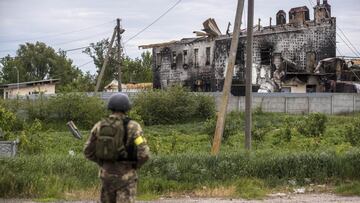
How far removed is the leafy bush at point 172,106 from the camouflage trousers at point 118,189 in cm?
3232

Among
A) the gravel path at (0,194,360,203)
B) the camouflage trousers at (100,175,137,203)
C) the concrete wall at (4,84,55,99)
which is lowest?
the gravel path at (0,194,360,203)

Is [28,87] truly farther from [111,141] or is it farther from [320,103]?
[111,141]

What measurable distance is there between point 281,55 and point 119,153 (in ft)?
163

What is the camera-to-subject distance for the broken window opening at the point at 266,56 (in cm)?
5625

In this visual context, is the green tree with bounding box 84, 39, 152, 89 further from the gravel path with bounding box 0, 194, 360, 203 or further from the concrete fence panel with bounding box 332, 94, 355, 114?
the gravel path with bounding box 0, 194, 360, 203

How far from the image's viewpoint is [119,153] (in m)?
6.92

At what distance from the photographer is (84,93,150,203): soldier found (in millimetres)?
6910

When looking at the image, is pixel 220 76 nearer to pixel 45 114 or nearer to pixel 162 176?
pixel 45 114

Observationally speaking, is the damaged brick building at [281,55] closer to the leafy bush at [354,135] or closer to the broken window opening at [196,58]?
the broken window opening at [196,58]

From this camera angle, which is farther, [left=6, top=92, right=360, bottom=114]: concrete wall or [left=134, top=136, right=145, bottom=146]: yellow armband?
[left=6, top=92, right=360, bottom=114]: concrete wall

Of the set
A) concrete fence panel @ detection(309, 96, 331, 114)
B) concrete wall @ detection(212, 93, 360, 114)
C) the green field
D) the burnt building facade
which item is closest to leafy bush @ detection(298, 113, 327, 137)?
the green field

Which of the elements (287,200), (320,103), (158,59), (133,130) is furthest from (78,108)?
(133,130)

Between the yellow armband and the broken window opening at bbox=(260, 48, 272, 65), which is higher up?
the broken window opening at bbox=(260, 48, 272, 65)

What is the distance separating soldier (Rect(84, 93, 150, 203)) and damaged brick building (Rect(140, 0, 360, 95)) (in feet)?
155
